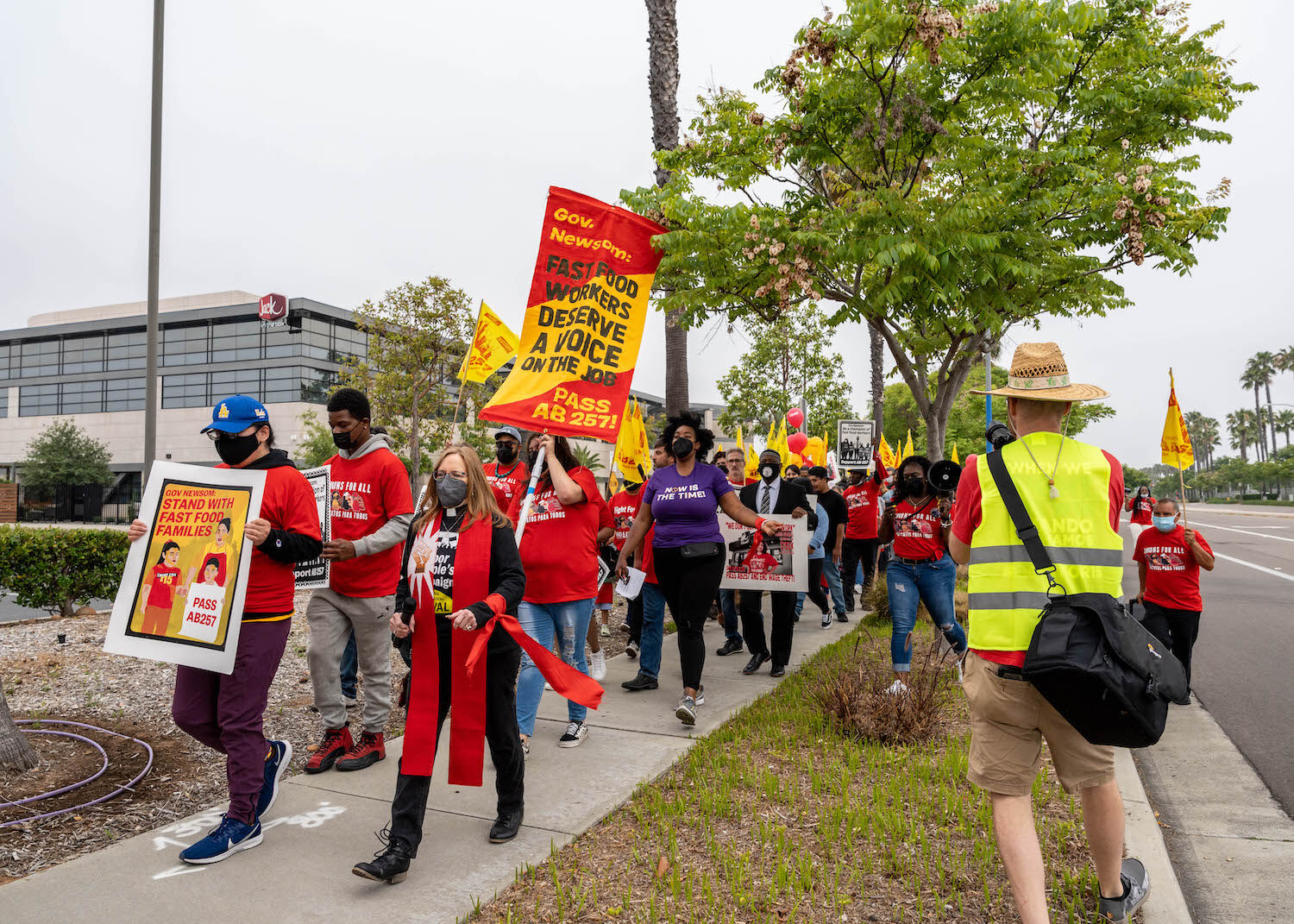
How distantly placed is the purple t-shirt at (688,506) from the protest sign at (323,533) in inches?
85.1

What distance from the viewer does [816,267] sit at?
8641 mm

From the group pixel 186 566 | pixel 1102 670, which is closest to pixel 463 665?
pixel 186 566

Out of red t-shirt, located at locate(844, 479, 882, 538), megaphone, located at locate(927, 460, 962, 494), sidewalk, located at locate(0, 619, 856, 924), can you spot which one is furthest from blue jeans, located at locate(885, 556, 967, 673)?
red t-shirt, located at locate(844, 479, 882, 538)

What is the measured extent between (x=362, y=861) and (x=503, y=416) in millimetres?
2423

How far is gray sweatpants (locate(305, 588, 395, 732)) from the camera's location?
493cm

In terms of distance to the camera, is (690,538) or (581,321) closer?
(581,321)

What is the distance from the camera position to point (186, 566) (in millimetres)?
4000

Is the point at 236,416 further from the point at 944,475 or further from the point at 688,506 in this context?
the point at 944,475

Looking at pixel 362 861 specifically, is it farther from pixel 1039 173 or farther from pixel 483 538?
pixel 1039 173

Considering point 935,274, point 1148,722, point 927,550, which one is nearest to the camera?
point 1148,722

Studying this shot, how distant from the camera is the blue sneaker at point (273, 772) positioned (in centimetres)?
414

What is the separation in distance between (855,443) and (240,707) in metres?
14.0

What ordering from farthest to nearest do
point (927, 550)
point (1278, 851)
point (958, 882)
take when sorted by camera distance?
point (927, 550), point (1278, 851), point (958, 882)

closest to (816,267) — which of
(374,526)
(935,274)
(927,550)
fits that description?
(935,274)
